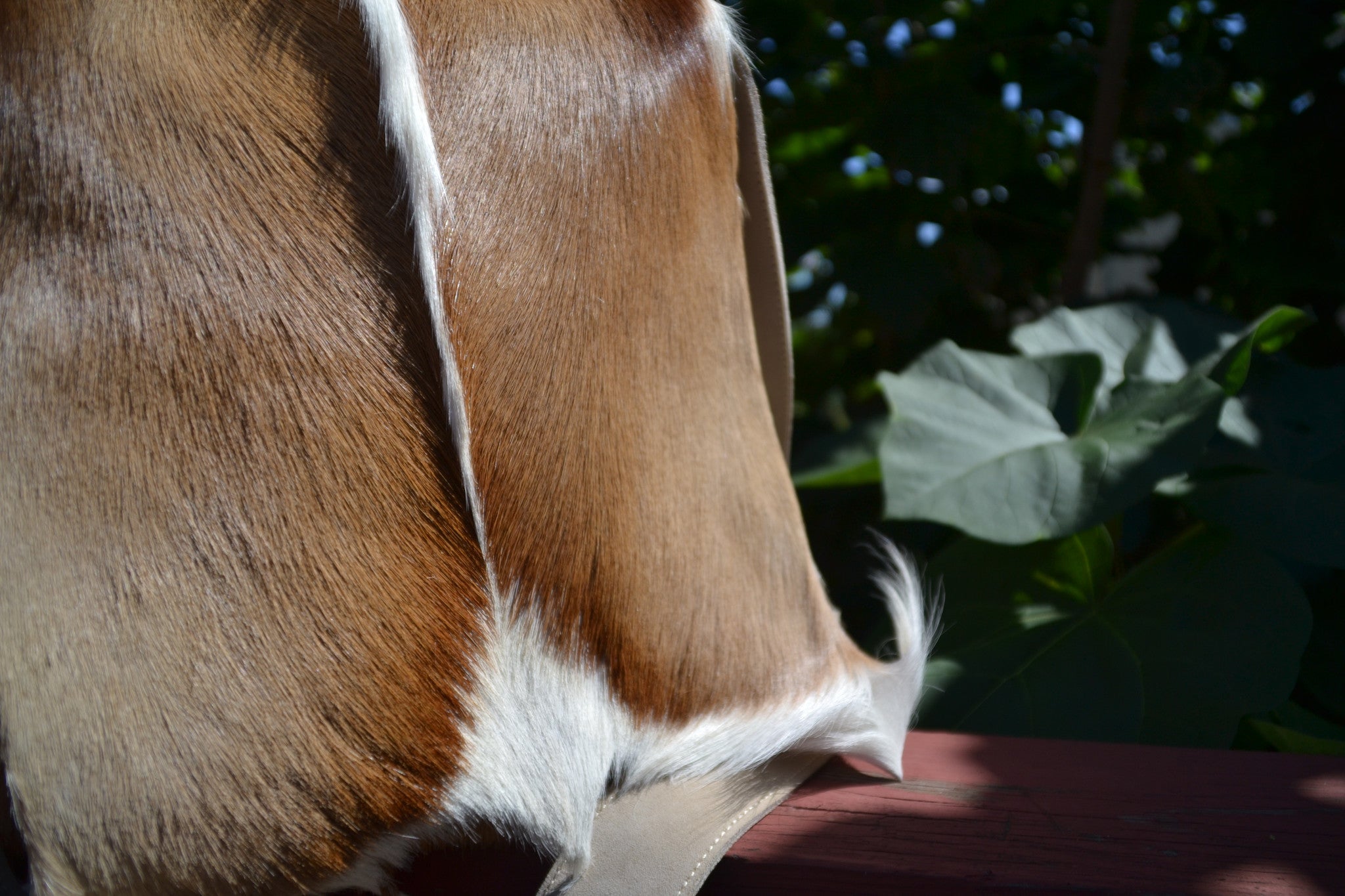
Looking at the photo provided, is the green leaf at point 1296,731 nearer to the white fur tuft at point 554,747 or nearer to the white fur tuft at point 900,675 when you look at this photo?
the white fur tuft at point 900,675

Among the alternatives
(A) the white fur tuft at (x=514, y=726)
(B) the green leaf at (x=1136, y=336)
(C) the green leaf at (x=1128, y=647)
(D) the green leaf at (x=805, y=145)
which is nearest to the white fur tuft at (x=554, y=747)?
(A) the white fur tuft at (x=514, y=726)

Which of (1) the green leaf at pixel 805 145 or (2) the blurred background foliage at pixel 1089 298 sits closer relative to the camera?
(2) the blurred background foliage at pixel 1089 298

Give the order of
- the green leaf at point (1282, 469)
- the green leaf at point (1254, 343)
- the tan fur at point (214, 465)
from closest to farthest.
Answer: the tan fur at point (214, 465), the green leaf at point (1282, 469), the green leaf at point (1254, 343)

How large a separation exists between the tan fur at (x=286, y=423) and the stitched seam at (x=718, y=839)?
0.10 meters

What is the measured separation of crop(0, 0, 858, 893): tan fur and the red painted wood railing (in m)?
0.15

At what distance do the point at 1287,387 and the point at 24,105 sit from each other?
1516 millimetres

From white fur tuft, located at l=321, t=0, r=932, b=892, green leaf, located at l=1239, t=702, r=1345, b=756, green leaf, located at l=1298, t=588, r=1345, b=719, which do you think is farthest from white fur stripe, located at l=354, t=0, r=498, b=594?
green leaf, located at l=1298, t=588, r=1345, b=719

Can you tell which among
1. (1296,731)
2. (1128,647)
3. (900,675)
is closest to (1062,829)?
(900,675)

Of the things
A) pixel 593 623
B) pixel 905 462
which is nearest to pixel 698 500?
pixel 593 623

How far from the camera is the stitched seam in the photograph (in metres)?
0.70

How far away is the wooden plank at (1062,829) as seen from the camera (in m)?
0.73

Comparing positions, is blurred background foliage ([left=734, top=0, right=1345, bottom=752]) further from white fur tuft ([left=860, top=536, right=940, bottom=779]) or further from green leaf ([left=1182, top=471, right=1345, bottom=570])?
white fur tuft ([left=860, top=536, right=940, bottom=779])

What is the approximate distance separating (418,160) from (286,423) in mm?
199

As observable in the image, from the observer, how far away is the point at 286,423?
25.1 inches
